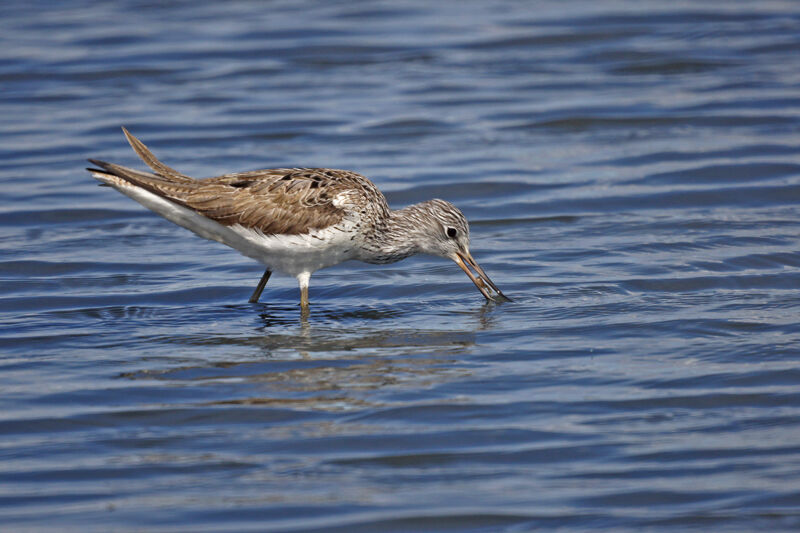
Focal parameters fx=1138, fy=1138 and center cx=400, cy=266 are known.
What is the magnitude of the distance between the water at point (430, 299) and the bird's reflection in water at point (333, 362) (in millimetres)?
33

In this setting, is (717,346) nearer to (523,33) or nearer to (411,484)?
(411,484)

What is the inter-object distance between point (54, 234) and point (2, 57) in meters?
9.06

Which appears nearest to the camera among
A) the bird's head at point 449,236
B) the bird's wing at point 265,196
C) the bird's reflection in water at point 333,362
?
the bird's reflection in water at point 333,362

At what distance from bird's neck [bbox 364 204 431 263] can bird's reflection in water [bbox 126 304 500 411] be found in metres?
0.63

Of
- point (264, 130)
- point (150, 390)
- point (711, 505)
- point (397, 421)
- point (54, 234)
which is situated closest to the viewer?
point (711, 505)

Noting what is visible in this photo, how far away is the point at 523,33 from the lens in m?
20.8

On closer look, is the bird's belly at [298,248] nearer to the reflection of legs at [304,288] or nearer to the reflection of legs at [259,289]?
the reflection of legs at [304,288]

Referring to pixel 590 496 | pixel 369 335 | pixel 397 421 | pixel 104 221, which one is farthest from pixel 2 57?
Answer: pixel 590 496

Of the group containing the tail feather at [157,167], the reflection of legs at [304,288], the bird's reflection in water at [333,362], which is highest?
the tail feather at [157,167]

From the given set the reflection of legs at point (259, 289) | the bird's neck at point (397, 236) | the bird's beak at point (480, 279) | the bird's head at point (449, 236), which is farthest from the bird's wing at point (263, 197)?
the bird's beak at point (480, 279)

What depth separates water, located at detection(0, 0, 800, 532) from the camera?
20.5 ft

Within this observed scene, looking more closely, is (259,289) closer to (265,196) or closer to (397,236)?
(265,196)

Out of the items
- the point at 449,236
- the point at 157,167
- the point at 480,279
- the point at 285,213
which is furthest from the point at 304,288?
the point at 157,167

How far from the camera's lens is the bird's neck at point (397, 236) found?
10109 millimetres
